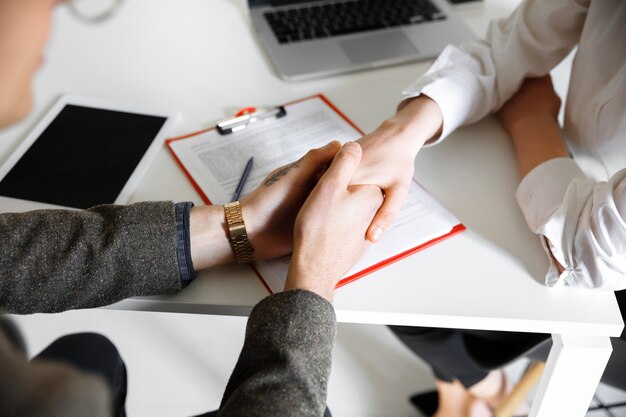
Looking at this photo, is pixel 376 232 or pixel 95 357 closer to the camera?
pixel 376 232

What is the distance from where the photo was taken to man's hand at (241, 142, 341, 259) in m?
0.72

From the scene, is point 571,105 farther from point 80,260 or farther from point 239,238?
point 80,260

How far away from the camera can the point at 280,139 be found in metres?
0.90

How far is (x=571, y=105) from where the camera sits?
904 millimetres

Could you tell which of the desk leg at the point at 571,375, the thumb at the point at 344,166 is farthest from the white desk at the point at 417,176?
the thumb at the point at 344,166

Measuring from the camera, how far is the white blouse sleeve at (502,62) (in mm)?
875

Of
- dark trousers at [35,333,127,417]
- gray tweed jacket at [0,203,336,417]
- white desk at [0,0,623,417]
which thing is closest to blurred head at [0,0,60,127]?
white desk at [0,0,623,417]

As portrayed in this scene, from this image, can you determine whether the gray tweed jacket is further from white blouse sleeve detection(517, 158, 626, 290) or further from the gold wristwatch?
white blouse sleeve detection(517, 158, 626, 290)

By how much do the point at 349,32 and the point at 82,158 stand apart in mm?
538

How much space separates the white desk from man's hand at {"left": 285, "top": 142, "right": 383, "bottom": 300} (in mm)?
38

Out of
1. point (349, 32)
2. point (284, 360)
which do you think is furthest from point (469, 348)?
point (349, 32)

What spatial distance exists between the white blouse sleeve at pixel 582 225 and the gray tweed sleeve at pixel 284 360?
0.28 metres

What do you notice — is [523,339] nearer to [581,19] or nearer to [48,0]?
[581,19]

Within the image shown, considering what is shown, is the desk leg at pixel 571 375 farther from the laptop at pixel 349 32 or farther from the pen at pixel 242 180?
the laptop at pixel 349 32
